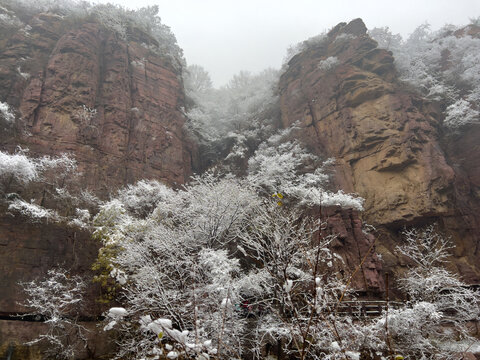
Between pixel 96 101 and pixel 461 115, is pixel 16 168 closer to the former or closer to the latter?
pixel 96 101

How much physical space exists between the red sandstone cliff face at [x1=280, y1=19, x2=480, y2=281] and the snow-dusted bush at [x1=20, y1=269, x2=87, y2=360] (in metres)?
15.9

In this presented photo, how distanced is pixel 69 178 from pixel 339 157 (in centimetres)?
1863

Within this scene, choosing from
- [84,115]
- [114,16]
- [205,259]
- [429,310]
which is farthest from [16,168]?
[114,16]

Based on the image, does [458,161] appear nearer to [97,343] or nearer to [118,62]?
[97,343]

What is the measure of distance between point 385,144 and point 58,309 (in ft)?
68.8

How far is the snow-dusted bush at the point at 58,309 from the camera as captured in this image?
32.4 ft

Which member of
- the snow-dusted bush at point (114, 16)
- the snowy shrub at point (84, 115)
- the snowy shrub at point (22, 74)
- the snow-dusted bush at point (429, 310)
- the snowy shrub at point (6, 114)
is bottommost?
the snow-dusted bush at point (429, 310)

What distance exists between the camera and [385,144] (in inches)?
781

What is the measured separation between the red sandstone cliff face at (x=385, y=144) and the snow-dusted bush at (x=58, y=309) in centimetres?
1586

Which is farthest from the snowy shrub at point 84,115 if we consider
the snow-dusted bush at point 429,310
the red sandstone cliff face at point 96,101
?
the snow-dusted bush at point 429,310

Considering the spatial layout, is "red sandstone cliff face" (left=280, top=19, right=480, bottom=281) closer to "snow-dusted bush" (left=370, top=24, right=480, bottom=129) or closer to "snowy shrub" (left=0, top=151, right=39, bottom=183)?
"snow-dusted bush" (left=370, top=24, right=480, bottom=129)

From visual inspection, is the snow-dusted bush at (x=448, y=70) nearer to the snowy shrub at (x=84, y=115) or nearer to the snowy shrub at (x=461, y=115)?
the snowy shrub at (x=461, y=115)

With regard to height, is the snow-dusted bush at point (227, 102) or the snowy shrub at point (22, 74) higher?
the snow-dusted bush at point (227, 102)

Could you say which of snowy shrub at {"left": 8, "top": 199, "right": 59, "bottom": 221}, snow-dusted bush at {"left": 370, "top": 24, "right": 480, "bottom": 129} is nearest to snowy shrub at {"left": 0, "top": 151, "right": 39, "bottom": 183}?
snowy shrub at {"left": 8, "top": 199, "right": 59, "bottom": 221}
